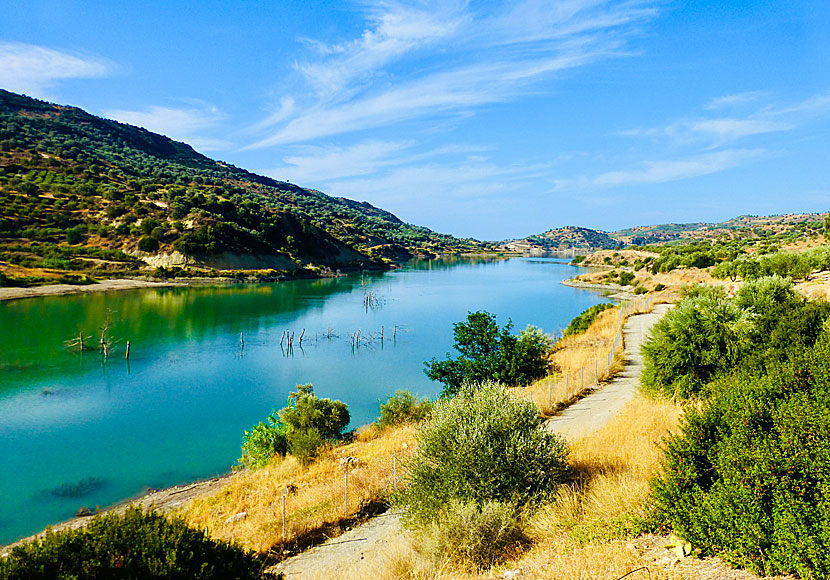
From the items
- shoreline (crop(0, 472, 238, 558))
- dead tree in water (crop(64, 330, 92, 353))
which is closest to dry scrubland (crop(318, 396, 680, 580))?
shoreline (crop(0, 472, 238, 558))

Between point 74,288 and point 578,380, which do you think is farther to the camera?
point 74,288

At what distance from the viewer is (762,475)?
164 inches

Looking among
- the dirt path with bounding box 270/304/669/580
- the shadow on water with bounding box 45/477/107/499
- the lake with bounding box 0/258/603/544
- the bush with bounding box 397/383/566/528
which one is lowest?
the shadow on water with bounding box 45/477/107/499

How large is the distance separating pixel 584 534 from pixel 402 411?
11977mm

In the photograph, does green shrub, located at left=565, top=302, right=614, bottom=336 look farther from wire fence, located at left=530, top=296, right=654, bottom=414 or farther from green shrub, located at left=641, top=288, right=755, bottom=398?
green shrub, located at left=641, top=288, right=755, bottom=398

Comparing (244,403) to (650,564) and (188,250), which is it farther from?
(188,250)

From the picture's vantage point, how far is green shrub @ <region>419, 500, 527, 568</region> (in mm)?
5500

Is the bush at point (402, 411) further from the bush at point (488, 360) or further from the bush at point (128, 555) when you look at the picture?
the bush at point (128, 555)

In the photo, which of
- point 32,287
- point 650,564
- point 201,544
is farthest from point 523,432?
point 32,287

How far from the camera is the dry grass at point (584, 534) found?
435 cm

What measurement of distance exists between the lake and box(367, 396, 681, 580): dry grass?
38.9 feet

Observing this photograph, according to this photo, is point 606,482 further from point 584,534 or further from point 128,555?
point 128,555

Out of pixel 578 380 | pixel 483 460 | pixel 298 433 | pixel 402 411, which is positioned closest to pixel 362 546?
pixel 483 460

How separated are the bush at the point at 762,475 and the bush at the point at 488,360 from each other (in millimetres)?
12342
